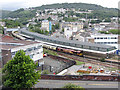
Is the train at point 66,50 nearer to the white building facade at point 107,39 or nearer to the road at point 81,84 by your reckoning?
the white building facade at point 107,39

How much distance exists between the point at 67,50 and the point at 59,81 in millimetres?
6627

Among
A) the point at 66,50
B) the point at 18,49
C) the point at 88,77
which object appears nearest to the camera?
the point at 88,77

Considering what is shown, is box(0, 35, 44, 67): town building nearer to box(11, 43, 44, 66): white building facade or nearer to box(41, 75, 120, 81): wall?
box(11, 43, 44, 66): white building facade

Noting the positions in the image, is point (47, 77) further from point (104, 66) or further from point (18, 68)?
point (104, 66)

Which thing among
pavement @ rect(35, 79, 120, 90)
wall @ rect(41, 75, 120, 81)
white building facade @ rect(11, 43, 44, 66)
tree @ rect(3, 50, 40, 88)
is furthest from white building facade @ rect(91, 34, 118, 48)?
tree @ rect(3, 50, 40, 88)

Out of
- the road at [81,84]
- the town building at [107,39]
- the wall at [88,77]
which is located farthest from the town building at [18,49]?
the town building at [107,39]

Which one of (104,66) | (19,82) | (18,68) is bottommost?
(104,66)

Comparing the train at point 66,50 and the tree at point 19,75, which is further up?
the tree at point 19,75

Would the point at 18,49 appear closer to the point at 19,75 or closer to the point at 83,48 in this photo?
the point at 19,75

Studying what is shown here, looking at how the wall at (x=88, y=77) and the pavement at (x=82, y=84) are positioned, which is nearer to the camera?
the pavement at (x=82, y=84)

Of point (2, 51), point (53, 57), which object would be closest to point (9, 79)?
point (2, 51)

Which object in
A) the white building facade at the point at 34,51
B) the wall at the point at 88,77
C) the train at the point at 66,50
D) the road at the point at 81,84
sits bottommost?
the train at the point at 66,50

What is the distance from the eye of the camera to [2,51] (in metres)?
8.70

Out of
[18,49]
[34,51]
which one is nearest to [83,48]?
[34,51]
